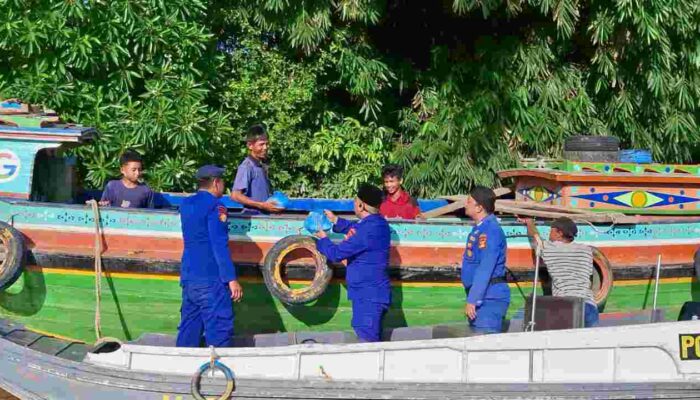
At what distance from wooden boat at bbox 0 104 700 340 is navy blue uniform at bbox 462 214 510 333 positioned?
0.67 m

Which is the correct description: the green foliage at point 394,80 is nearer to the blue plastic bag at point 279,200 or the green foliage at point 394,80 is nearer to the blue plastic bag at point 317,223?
the blue plastic bag at point 279,200

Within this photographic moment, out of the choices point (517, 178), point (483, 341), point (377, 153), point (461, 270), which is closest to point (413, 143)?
point (377, 153)

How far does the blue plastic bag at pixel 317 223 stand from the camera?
6.65 m

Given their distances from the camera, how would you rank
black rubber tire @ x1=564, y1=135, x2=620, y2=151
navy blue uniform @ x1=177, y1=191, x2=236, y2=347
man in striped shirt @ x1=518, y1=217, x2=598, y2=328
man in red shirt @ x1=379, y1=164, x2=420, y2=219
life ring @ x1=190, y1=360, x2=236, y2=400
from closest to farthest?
life ring @ x1=190, y1=360, x2=236, y2=400 → navy blue uniform @ x1=177, y1=191, x2=236, y2=347 → man in striped shirt @ x1=518, y1=217, x2=598, y2=328 → man in red shirt @ x1=379, y1=164, x2=420, y2=219 → black rubber tire @ x1=564, y1=135, x2=620, y2=151

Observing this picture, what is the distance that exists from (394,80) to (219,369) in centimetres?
587

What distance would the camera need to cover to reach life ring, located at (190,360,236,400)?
19.0 feet

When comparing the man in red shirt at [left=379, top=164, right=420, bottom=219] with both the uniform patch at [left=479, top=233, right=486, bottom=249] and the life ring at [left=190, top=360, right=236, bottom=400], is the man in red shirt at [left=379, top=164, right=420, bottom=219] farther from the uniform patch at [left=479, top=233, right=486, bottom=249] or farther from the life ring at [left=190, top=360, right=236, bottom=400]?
the life ring at [left=190, top=360, right=236, bottom=400]

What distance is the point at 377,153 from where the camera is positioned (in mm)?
10562

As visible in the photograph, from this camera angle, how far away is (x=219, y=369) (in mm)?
5852

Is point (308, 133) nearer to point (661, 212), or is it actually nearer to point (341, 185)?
point (341, 185)

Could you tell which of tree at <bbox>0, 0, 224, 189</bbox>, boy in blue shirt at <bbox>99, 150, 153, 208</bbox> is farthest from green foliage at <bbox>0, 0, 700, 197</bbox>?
boy in blue shirt at <bbox>99, 150, 153, 208</bbox>

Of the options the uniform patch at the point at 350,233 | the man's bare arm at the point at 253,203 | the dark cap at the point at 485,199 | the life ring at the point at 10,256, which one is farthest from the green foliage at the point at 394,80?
the dark cap at the point at 485,199

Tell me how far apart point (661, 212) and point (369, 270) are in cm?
284

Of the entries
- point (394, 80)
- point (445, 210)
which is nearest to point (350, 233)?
point (445, 210)
